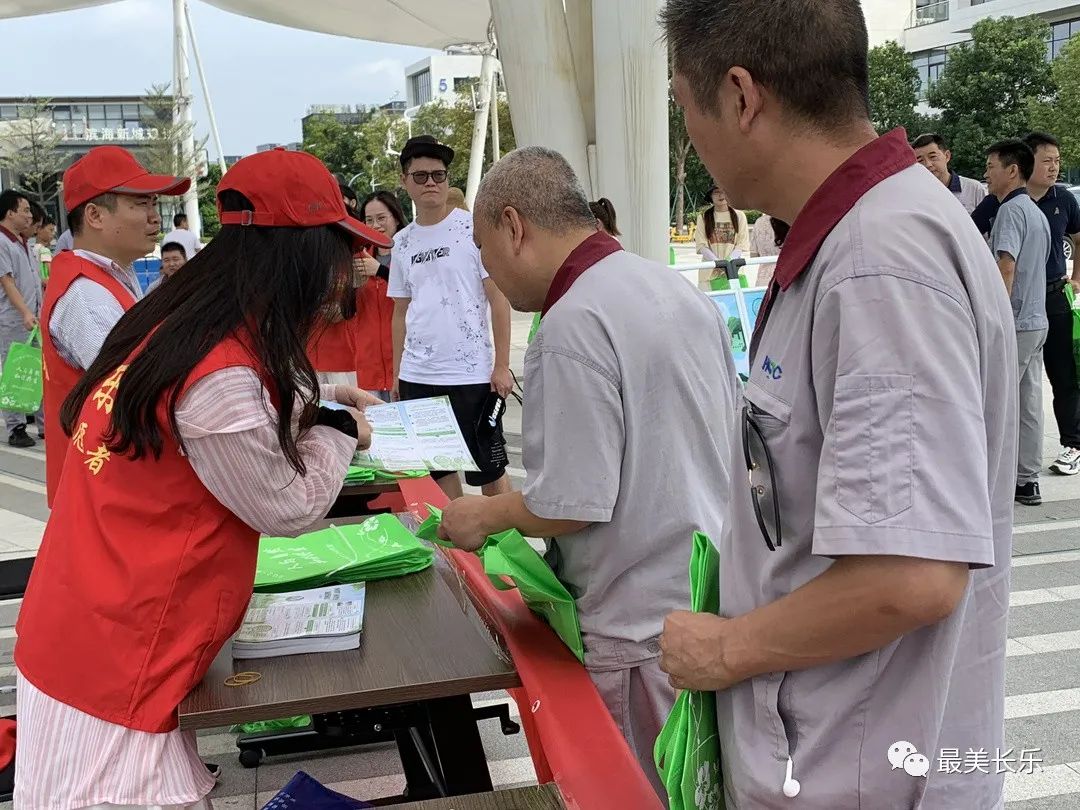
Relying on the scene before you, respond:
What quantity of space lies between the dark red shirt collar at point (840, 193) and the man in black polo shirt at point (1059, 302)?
6.05 m

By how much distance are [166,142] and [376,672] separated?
40.3m

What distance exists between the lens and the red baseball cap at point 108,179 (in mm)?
3160

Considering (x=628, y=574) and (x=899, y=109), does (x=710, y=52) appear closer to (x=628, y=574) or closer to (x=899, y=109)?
(x=628, y=574)

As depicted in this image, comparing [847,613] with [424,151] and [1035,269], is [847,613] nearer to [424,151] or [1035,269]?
[424,151]

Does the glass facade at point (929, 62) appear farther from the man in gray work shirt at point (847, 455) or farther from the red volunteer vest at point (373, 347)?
the man in gray work shirt at point (847, 455)

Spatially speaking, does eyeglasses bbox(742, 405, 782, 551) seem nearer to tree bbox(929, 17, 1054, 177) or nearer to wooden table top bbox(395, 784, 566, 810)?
wooden table top bbox(395, 784, 566, 810)

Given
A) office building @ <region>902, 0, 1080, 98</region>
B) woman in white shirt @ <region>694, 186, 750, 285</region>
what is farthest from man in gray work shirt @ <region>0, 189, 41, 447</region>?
office building @ <region>902, 0, 1080, 98</region>

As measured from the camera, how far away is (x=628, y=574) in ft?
6.33

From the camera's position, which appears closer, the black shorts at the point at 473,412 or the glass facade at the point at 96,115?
the black shorts at the point at 473,412

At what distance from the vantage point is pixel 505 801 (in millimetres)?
1538

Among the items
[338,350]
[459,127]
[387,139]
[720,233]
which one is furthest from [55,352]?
[387,139]

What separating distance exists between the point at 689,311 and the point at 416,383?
11.3ft

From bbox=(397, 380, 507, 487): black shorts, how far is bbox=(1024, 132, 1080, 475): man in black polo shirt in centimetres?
370

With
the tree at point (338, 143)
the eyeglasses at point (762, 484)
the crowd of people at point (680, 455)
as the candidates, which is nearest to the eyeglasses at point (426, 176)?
the crowd of people at point (680, 455)
